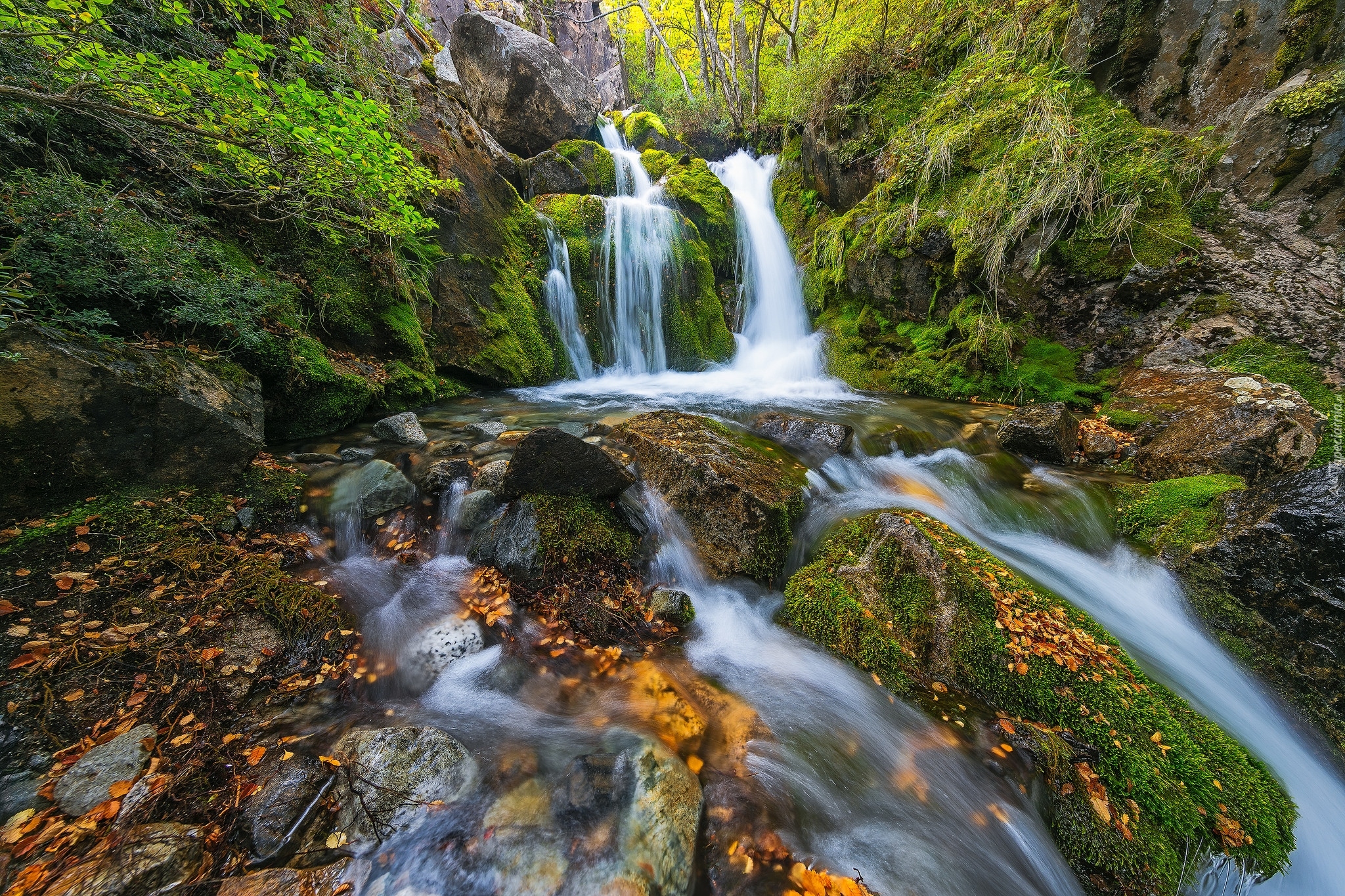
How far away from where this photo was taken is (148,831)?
5.47ft

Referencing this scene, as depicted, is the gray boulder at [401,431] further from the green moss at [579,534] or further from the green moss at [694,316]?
the green moss at [694,316]

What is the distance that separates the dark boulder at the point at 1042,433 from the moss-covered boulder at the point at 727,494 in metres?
2.62

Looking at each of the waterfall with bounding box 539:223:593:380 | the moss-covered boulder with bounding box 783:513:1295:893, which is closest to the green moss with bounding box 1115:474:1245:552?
the moss-covered boulder with bounding box 783:513:1295:893

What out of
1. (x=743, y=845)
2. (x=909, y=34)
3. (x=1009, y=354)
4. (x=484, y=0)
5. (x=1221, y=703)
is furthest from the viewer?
(x=484, y=0)

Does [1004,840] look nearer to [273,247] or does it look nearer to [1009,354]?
[1009,354]

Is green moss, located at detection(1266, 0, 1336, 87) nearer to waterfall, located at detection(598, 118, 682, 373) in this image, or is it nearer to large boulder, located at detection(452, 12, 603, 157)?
waterfall, located at detection(598, 118, 682, 373)

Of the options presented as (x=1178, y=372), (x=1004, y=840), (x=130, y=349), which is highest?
(x=130, y=349)

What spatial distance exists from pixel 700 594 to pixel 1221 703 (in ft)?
11.1

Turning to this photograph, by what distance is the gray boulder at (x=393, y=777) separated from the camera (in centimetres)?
191

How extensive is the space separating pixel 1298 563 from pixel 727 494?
3.61 meters

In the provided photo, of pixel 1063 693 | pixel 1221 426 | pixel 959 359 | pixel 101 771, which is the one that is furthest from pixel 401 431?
pixel 1221 426

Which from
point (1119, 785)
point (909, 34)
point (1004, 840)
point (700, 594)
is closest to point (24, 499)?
point (700, 594)

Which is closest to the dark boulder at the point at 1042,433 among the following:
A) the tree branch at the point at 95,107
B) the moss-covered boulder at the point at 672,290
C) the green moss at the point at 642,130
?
the moss-covered boulder at the point at 672,290

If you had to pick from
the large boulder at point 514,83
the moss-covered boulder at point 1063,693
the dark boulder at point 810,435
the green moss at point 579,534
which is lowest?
the moss-covered boulder at point 1063,693
